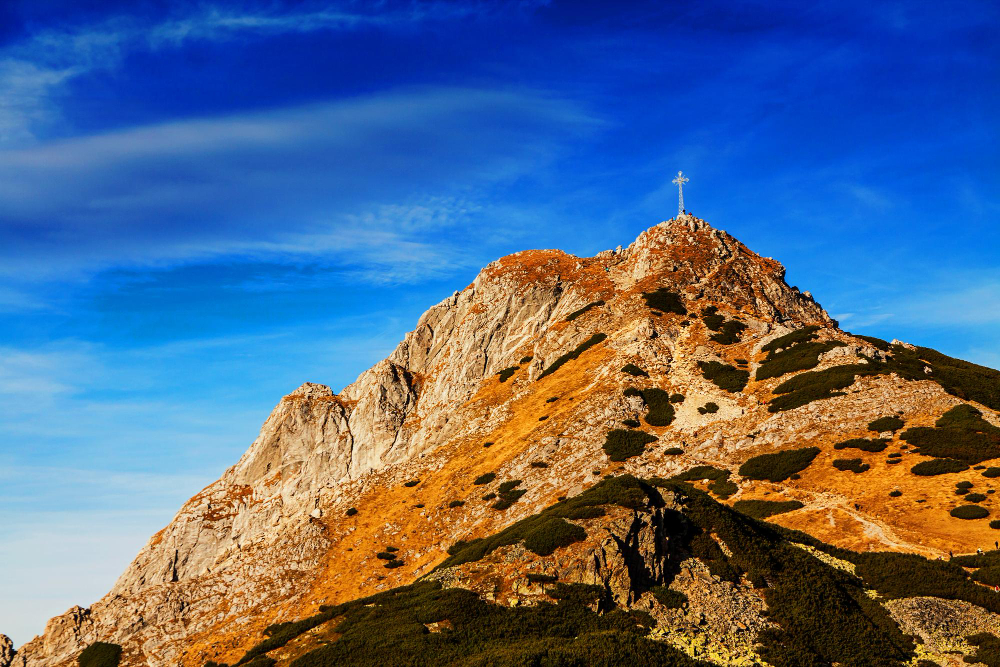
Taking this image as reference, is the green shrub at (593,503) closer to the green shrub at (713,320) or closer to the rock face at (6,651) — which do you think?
the green shrub at (713,320)

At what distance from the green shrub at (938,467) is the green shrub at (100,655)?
77329mm

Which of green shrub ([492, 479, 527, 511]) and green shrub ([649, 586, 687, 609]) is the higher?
green shrub ([492, 479, 527, 511])

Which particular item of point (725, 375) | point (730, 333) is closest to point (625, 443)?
point (725, 375)

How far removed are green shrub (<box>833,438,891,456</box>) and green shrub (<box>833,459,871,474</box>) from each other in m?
2.36

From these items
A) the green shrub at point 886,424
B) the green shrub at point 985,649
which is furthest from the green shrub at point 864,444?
the green shrub at point 985,649

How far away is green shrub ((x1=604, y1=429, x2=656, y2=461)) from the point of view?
6656 centimetres

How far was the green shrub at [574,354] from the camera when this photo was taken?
9197 centimetres

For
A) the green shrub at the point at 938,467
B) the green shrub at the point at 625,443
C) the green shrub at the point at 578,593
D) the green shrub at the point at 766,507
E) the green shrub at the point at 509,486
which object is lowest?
the green shrub at the point at 578,593

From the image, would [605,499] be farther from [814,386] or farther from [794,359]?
[794,359]

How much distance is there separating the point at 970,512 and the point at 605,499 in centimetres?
2569

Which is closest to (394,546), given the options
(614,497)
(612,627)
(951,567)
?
(614,497)

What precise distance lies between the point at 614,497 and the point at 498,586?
26.9ft

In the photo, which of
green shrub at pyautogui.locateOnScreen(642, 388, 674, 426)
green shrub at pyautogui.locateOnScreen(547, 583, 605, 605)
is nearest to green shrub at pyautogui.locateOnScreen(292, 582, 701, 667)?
green shrub at pyautogui.locateOnScreen(547, 583, 605, 605)

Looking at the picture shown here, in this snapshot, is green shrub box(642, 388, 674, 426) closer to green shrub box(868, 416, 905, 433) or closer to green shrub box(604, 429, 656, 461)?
green shrub box(604, 429, 656, 461)
